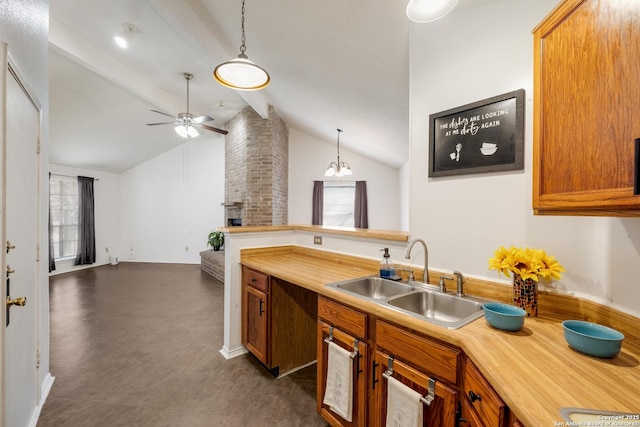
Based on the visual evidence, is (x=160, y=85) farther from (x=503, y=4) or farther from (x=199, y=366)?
(x=503, y=4)

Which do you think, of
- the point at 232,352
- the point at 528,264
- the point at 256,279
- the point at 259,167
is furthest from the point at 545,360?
the point at 259,167

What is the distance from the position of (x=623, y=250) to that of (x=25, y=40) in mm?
2996

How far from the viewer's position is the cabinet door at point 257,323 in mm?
2125

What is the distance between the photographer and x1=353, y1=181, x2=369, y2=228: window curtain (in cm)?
618

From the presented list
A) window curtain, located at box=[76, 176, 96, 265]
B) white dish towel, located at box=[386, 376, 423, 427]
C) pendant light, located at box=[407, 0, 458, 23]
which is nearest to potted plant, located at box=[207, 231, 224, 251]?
window curtain, located at box=[76, 176, 96, 265]

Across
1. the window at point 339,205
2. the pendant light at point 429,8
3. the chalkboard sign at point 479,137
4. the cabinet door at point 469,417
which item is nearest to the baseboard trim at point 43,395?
the cabinet door at point 469,417

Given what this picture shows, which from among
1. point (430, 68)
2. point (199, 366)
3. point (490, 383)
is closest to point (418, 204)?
point (430, 68)

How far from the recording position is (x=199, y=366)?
2293mm

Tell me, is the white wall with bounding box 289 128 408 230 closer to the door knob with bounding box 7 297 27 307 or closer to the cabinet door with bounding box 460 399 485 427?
the door knob with bounding box 7 297 27 307

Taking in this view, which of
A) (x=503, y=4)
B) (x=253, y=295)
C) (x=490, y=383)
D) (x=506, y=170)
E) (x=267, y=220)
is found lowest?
(x=253, y=295)

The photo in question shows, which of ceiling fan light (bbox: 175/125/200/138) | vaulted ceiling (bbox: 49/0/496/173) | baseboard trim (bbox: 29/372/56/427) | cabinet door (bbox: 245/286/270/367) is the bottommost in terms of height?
baseboard trim (bbox: 29/372/56/427)

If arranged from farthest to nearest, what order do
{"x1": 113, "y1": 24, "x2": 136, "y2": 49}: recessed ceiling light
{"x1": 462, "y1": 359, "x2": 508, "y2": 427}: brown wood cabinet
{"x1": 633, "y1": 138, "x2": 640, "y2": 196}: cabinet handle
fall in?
{"x1": 113, "y1": 24, "x2": 136, "y2": 49}: recessed ceiling light < {"x1": 462, "y1": 359, "x2": 508, "y2": 427}: brown wood cabinet < {"x1": 633, "y1": 138, "x2": 640, "y2": 196}: cabinet handle

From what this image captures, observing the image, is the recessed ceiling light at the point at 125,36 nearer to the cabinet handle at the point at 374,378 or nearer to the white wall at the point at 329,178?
the white wall at the point at 329,178

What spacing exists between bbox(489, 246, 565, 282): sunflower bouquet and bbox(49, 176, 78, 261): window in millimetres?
7829
